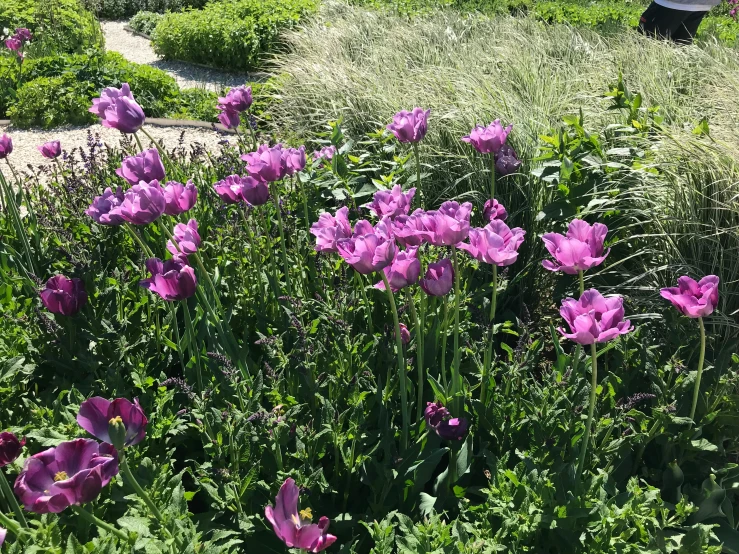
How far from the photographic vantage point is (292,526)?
3.62 ft

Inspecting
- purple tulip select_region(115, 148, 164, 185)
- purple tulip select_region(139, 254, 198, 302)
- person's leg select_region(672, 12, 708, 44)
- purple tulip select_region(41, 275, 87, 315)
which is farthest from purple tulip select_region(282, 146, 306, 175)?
person's leg select_region(672, 12, 708, 44)

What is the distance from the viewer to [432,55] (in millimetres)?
5137

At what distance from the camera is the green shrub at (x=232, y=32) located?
314 inches

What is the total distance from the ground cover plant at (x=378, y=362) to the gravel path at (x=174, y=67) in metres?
5.13

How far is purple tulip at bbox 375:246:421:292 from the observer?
4.81 ft

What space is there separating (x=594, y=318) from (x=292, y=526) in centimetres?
78

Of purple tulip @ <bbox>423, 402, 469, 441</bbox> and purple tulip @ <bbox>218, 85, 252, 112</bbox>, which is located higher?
purple tulip @ <bbox>218, 85, 252, 112</bbox>

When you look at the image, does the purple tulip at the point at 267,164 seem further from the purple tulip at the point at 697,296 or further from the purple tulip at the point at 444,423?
the purple tulip at the point at 697,296

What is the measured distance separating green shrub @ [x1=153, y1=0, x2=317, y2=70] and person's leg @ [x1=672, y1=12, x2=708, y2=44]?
4.49m

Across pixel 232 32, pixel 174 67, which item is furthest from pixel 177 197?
pixel 174 67

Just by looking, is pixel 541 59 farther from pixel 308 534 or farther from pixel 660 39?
pixel 308 534

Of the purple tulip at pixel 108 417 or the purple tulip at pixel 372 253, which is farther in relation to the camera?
the purple tulip at pixel 372 253

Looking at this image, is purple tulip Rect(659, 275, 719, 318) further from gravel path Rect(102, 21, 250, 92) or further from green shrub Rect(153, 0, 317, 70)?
green shrub Rect(153, 0, 317, 70)

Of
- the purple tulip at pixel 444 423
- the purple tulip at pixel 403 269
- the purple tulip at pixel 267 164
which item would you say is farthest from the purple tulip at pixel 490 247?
the purple tulip at pixel 267 164
